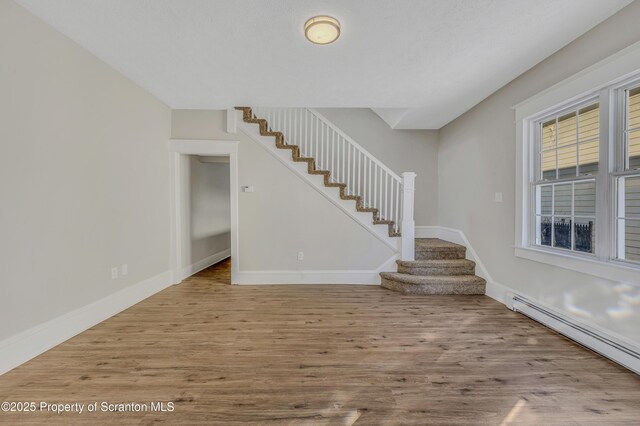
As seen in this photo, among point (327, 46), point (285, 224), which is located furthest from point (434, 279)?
point (327, 46)

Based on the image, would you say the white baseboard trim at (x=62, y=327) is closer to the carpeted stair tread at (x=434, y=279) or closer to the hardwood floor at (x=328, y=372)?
the hardwood floor at (x=328, y=372)

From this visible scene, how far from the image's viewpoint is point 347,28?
2.08 metres

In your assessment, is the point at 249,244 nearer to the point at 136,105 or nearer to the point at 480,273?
the point at 136,105

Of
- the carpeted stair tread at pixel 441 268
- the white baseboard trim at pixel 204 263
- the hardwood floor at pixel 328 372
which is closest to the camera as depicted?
the hardwood floor at pixel 328 372

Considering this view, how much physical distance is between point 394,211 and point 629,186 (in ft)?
8.67

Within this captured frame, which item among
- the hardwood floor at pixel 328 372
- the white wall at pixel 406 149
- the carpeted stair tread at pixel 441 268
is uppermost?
the white wall at pixel 406 149

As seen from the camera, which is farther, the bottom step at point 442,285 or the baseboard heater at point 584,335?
the bottom step at point 442,285

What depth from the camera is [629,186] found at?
2.01m

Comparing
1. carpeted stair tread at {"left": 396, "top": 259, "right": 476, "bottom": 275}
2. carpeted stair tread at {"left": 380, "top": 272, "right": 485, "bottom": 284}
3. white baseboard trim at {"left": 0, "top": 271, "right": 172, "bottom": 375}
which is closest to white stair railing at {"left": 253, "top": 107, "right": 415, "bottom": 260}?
carpeted stair tread at {"left": 396, "top": 259, "right": 476, "bottom": 275}

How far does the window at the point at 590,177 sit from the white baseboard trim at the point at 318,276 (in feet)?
6.26

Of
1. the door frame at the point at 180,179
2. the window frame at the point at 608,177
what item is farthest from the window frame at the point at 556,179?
the door frame at the point at 180,179

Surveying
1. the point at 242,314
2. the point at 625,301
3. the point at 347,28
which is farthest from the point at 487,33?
the point at 242,314

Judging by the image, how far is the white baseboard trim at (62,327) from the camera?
182cm

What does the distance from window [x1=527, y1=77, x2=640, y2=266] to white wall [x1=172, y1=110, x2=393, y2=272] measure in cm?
197
